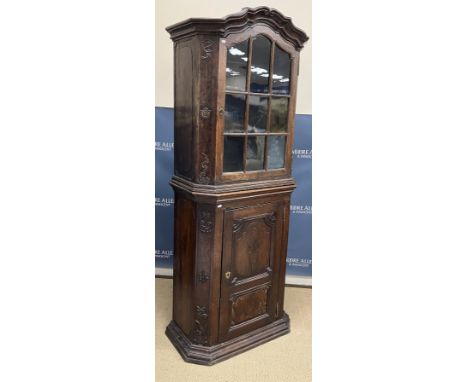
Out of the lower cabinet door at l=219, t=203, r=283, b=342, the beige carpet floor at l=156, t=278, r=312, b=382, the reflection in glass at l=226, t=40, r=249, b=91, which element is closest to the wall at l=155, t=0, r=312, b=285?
the beige carpet floor at l=156, t=278, r=312, b=382

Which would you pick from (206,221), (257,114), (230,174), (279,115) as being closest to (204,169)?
(230,174)

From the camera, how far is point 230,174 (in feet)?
5.60

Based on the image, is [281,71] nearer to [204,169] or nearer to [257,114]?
[257,114]

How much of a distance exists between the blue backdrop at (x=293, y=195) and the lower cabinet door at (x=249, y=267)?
637mm

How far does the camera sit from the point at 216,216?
5.58 ft

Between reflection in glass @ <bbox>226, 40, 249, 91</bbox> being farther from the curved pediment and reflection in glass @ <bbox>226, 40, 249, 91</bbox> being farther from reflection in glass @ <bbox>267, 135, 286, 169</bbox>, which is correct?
reflection in glass @ <bbox>267, 135, 286, 169</bbox>

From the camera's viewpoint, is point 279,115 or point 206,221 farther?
point 279,115

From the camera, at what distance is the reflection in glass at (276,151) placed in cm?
183

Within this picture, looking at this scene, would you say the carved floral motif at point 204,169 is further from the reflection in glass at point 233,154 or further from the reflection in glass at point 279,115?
the reflection in glass at point 279,115

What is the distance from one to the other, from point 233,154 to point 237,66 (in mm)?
407

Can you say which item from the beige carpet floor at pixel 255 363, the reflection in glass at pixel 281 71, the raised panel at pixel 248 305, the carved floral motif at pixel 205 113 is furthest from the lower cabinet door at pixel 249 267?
the reflection in glass at pixel 281 71

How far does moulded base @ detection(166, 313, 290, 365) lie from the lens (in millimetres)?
1838

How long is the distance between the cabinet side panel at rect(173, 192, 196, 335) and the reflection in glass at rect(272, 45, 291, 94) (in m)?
0.73

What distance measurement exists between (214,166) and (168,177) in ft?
3.06
